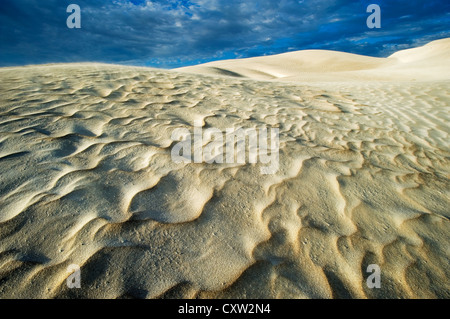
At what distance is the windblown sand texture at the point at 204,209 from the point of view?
129 centimetres

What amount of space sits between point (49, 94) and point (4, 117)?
1042mm

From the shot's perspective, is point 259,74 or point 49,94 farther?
point 259,74

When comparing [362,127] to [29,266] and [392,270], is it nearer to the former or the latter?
[392,270]

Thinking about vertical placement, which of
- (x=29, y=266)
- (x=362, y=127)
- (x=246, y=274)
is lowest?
(x=246, y=274)

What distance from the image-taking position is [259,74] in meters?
16.6

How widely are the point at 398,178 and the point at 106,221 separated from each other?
2.65 meters

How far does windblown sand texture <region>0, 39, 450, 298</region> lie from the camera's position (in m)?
1.29

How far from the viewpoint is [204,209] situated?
1.76m

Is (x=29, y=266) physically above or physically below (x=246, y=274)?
above

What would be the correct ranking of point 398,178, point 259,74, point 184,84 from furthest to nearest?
point 259,74, point 184,84, point 398,178

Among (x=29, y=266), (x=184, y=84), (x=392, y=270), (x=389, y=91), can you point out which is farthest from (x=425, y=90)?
(x=29, y=266)

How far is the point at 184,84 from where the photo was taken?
16.6 feet

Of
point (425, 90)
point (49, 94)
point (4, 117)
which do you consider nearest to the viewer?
point (4, 117)
